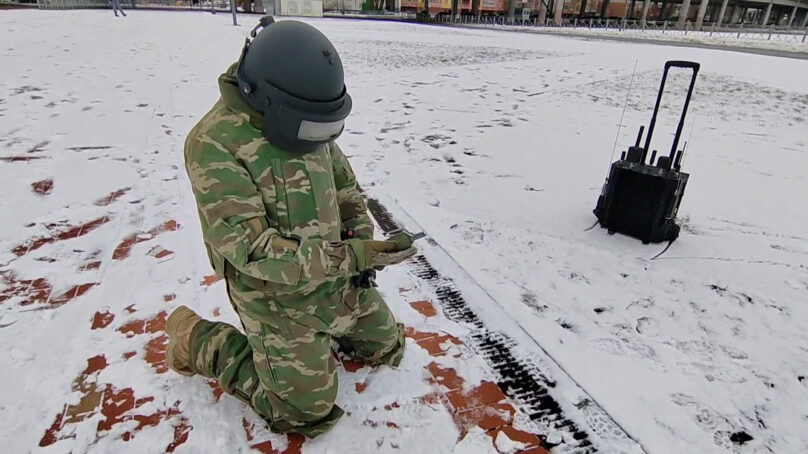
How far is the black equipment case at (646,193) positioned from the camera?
2734 mm

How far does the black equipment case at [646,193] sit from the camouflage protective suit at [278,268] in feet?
5.84

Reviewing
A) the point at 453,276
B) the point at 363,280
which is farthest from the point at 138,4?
the point at 363,280

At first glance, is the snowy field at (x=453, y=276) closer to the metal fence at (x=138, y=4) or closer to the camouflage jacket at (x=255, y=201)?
the camouflage jacket at (x=255, y=201)

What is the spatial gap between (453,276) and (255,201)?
1.38 metres

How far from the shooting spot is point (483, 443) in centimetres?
158

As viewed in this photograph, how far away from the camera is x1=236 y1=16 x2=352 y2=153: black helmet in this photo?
1.29 meters

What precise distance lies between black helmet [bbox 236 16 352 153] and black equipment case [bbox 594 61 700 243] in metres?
2.10

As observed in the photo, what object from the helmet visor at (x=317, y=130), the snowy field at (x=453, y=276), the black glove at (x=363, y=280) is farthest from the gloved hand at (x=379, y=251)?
the snowy field at (x=453, y=276)

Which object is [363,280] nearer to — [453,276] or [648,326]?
[453,276]

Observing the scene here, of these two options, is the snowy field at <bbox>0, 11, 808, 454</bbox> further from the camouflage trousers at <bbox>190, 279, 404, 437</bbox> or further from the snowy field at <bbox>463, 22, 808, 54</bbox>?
the snowy field at <bbox>463, 22, 808, 54</bbox>

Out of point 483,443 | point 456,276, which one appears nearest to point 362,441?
point 483,443

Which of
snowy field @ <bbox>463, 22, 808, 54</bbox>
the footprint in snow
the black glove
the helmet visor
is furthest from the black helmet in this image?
snowy field @ <bbox>463, 22, 808, 54</bbox>

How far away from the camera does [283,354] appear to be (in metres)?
1.54

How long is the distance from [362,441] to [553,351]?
0.91 metres
